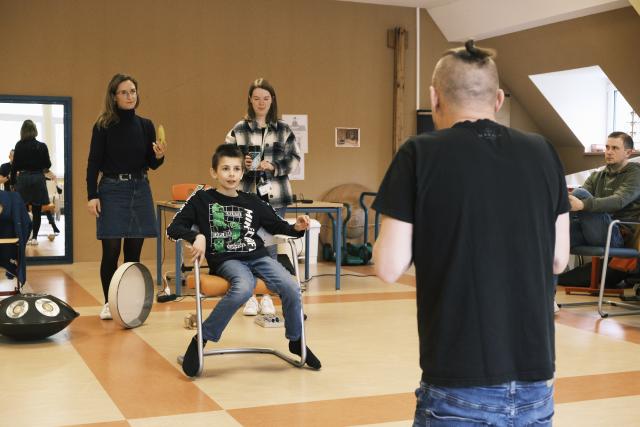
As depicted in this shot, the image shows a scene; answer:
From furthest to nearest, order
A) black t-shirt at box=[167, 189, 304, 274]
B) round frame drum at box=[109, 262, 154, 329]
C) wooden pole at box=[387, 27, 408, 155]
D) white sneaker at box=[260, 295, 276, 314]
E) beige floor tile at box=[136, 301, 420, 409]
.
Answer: wooden pole at box=[387, 27, 408, 155]
white sneaker at box=[260, 295, 276, 314]
round frame drum at box=[109, 262, 154, 329]
black t-shirt at box=[167, 189, 304, 274]
beige floor tile at box=[136, 301, 420, 409]

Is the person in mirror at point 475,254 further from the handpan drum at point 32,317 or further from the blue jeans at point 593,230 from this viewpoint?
the blue jeans at point 593,230

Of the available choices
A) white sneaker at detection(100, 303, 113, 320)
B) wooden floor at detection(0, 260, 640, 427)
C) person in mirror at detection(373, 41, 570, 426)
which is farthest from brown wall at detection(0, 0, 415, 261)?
person in mirror at detection(373, 41, 570, 426)

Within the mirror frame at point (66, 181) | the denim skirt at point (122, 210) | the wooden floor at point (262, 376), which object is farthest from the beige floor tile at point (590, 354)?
the mirror frame at point (66, 181)

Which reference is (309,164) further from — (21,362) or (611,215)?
(21,362)

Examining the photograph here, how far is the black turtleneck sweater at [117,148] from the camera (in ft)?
16.4

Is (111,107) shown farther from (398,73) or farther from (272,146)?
(398,73)

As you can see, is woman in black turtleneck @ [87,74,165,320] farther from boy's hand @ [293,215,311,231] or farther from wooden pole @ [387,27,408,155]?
wooden pole @ [387,27,408,155]

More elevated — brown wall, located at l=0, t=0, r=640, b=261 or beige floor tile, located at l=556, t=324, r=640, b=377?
brown wall, located at l=0, t=0, r=640, b=261

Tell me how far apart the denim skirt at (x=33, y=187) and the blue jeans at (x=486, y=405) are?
7.07 m

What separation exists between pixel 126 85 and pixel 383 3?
195 inches

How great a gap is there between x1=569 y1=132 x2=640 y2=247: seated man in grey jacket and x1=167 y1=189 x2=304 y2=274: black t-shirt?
8.01 ft

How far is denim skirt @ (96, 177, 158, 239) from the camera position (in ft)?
16.5

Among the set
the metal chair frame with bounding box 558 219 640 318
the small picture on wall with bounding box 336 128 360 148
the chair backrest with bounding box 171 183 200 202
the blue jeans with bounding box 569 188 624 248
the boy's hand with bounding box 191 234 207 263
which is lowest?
the metal chair frame with bounding box 558 219 640 318

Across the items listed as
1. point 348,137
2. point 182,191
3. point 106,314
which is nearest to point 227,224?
point 106,314
